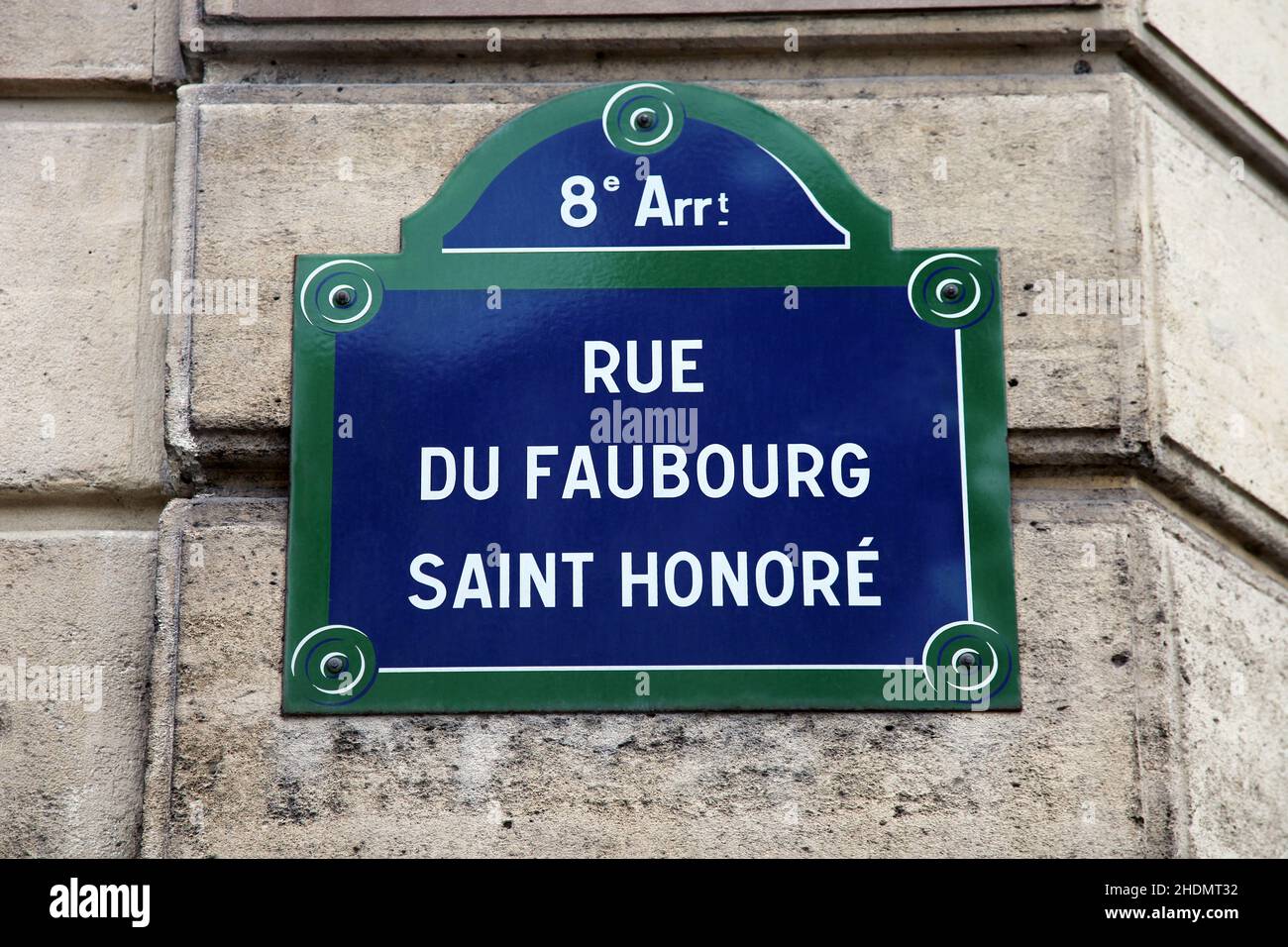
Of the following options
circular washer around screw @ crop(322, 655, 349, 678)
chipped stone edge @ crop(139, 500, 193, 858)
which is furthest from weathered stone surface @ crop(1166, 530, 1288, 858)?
chipped stone edge @ crop(139, 500, 193, 858)

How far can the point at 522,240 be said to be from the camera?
2689mm

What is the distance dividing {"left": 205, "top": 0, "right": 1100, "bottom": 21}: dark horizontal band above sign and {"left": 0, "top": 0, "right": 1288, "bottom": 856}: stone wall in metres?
0.01

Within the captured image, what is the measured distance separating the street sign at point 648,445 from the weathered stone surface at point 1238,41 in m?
0.60

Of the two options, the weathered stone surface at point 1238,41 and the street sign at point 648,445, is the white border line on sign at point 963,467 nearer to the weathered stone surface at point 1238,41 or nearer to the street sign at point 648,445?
the street sign at point 648,445

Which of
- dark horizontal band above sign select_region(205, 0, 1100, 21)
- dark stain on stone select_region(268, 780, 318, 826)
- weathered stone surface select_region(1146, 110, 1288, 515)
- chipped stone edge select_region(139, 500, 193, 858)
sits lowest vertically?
dark stain on stone select_region(268, 780, 318, 826)

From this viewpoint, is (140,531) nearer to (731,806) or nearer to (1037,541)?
(731,806)

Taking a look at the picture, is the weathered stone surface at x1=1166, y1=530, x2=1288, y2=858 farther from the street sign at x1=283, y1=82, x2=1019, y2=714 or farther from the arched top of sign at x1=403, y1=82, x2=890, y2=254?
the arched top of sign at x1=403, y1=82, x2=890, y2=254

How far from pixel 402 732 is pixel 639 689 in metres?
0.35

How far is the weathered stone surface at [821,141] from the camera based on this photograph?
2.65 m

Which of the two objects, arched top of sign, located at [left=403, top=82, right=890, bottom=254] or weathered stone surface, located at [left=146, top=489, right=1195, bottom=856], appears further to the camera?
arched top of sign, located at [left=403, top=82, right=890, bottom=254]

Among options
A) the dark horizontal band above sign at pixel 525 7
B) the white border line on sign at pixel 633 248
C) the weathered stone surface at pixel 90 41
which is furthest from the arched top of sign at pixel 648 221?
the weathered stone surface at pixel 90 41

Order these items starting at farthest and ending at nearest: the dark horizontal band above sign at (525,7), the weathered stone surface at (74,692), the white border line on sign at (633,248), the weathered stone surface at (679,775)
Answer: the dark horizontal band above sign at (525,7), the white border line on sign at (633,248), the weathered stone surface at (74,692), the weathered stone surface at (679,775)

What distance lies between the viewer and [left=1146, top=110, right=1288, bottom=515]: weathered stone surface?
2.71 metres
